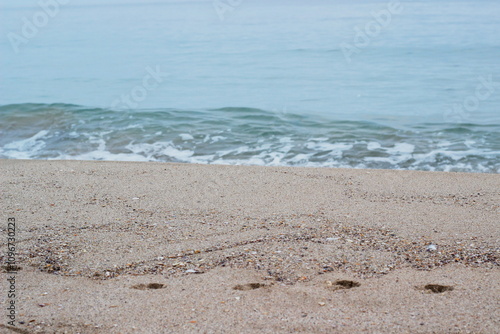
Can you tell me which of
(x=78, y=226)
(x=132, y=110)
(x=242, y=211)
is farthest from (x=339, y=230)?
(x=132, y=110)

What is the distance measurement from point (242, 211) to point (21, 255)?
185cm

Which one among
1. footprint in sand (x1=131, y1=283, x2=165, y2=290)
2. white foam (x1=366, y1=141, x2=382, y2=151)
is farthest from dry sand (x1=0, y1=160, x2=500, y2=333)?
white foam (x1=366, y1=141, x2=382, y2=151)

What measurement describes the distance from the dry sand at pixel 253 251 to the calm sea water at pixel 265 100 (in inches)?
101

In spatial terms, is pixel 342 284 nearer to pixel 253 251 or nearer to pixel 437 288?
pixel 437 288

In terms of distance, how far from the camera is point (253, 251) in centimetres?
380

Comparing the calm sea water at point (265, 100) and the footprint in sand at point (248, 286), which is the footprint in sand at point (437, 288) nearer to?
the footprint in sand at point (248, 286)

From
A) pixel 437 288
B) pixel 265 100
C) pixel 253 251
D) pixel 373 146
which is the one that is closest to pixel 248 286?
pixel 253 251

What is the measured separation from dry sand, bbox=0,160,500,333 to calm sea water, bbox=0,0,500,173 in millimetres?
2560

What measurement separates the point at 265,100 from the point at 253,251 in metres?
9.84

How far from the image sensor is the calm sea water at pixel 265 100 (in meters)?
8.62

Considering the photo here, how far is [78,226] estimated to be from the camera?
4332 millimetres

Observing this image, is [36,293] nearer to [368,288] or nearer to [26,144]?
[368,288]

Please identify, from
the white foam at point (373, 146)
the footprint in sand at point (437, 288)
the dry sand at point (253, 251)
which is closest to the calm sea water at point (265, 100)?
the white foam at point (373, 146)

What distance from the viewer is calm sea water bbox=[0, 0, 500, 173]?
28.3 ft
